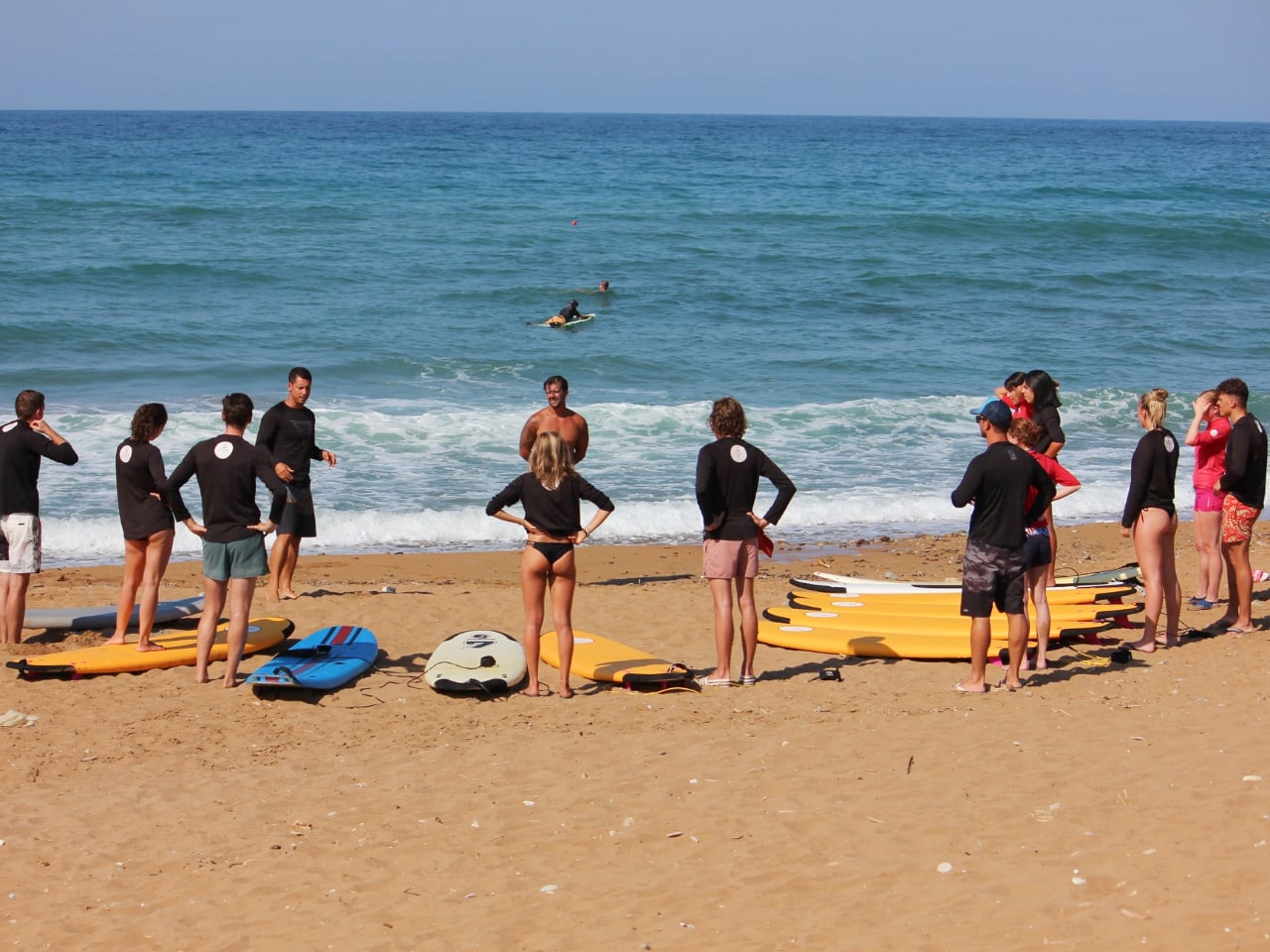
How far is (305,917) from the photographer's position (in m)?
4.79

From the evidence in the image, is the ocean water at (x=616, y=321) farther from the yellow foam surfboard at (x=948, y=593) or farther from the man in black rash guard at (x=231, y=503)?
the man in black rash guard at (x=231, y=503)

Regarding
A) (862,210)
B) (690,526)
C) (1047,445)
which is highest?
(862,210)

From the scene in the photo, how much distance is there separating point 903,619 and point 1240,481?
244 centimetres

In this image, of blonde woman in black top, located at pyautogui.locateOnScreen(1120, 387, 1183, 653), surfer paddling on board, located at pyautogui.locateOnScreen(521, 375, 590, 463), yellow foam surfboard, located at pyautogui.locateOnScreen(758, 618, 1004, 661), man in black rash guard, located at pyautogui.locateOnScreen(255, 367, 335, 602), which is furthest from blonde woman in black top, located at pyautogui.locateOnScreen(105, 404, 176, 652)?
blonde woman in black top, located at pyautogui.locateOnScreen(1120, 387, 1183, 653)

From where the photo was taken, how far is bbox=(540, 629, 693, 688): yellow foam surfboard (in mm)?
7609

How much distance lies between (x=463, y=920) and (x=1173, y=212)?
A: 43.3 m

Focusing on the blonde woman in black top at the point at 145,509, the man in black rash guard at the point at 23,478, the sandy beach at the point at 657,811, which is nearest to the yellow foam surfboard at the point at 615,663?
the sandy beach at the point at 657,811

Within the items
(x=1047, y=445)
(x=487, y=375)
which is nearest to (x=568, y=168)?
(x=487, y=375)

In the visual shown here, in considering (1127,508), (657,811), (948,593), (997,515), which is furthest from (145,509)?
(1127,508)

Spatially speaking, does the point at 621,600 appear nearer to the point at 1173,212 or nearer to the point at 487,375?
the point at 487,375

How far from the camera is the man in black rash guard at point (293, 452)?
9.10 metres

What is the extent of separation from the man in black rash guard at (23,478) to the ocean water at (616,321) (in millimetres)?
4326

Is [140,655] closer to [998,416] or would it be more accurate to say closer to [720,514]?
[720,514]

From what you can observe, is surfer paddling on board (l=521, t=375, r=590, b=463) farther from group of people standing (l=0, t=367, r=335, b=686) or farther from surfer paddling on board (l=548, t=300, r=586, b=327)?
surfer paddling on board (l=548, t=300, r=586, b=327)
